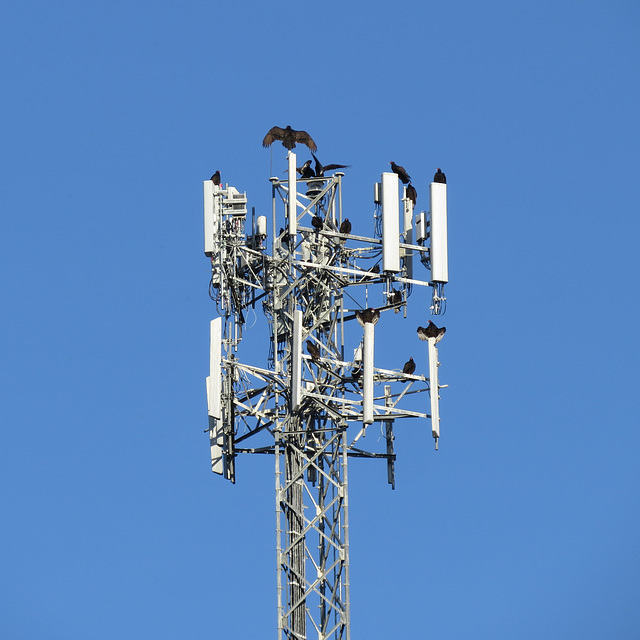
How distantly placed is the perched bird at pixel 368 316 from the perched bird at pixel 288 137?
657 centimetres

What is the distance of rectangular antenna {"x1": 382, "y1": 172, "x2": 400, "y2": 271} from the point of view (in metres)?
82.9

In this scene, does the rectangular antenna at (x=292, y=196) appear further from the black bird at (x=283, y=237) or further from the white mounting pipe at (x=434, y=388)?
the white mounting pipe at (x=434, y=388)

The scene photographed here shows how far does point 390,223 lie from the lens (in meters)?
83.3

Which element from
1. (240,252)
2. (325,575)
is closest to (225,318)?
(240,252)

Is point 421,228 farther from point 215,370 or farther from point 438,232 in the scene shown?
point 215,370

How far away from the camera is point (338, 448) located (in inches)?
3221

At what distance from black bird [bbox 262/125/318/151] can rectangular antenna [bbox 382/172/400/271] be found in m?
3.18

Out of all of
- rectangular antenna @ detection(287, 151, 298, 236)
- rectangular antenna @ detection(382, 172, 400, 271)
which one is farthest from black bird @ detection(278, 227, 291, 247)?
rectangular antenna @ detection(382, 172, 400, 271)

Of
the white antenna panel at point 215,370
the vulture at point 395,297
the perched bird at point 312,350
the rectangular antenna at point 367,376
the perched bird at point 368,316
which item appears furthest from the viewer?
the vulture at point 395,297

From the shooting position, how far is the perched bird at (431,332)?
83000mm

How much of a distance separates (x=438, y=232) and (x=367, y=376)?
6.02 metres

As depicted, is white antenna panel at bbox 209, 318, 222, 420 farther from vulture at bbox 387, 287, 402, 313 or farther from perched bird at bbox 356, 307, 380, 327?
vulture at bbox 387, 287, 402, 313

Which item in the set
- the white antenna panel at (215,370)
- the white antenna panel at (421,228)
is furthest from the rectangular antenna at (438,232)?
the white antenna panel at (215,370)

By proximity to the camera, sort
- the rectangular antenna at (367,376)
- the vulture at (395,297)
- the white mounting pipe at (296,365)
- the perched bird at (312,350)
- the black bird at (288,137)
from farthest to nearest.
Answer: the black bird at (288,137) → the vulture at (395,297) → the perched bird at (312,350) → the white mounting pipe at (296,365) → the rectangular antenna at (367,376)
